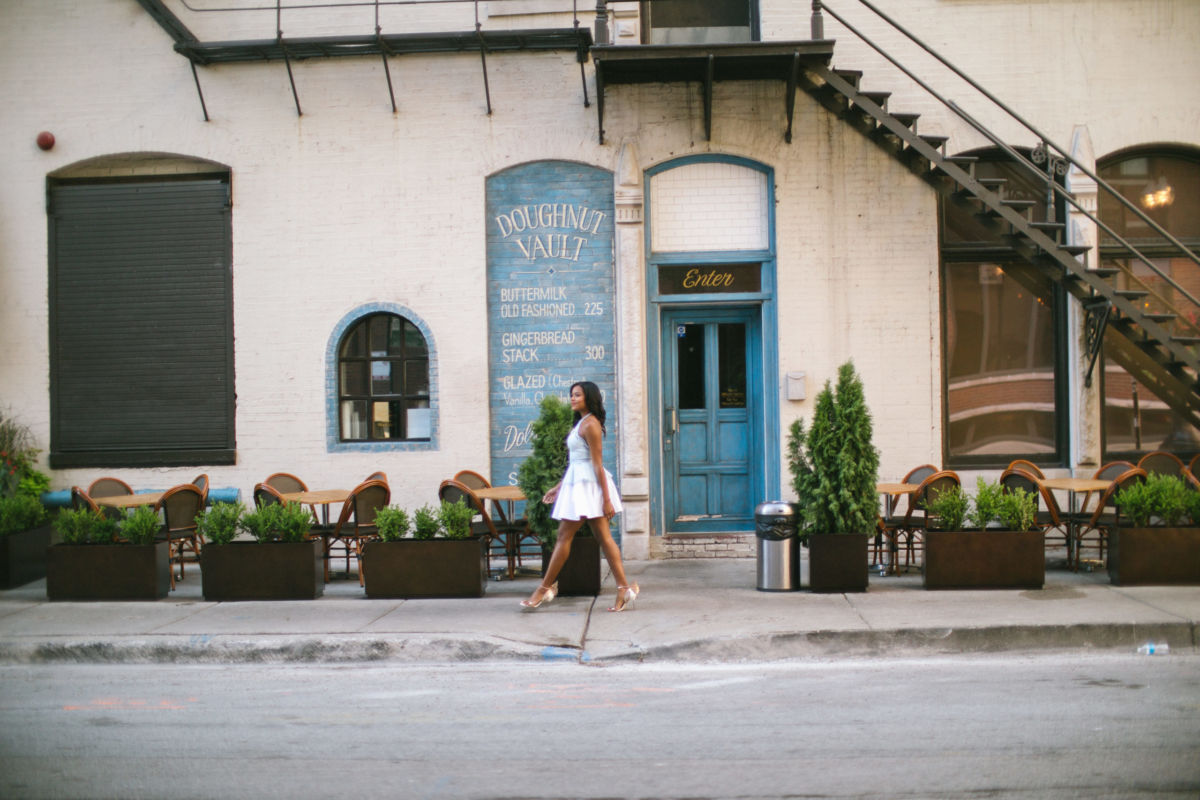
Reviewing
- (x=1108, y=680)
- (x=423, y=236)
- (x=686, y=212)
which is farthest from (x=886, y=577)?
(x=423, y=236)

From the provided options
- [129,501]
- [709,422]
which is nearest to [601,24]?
[709,422]

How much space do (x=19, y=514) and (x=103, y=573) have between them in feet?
5.10

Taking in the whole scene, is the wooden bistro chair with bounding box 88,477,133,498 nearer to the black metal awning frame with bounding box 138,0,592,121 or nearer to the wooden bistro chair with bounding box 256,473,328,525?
the wooden bistro chair with bounding box 256,473,328,525

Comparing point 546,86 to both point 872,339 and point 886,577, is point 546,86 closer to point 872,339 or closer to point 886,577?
point 872,339

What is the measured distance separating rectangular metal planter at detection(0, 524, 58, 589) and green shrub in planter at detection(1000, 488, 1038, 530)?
9.34 metres

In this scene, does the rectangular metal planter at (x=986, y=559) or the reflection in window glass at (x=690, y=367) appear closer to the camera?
the rectangular metal planter at (x=986, y=559)

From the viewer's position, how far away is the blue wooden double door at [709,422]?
11.3m

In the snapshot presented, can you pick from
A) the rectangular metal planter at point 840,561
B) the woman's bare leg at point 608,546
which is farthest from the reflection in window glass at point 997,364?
the woman's bare leg at point 608,546

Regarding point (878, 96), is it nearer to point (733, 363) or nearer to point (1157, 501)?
point (733, 363)

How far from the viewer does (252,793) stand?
4.54 meters

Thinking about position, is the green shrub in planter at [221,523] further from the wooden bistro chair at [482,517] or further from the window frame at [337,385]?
the window frame at [337,385]

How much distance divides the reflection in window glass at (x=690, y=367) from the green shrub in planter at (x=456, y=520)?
3.40 metres

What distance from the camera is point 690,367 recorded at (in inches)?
448

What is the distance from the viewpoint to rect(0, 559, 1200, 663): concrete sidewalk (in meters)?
7.18
